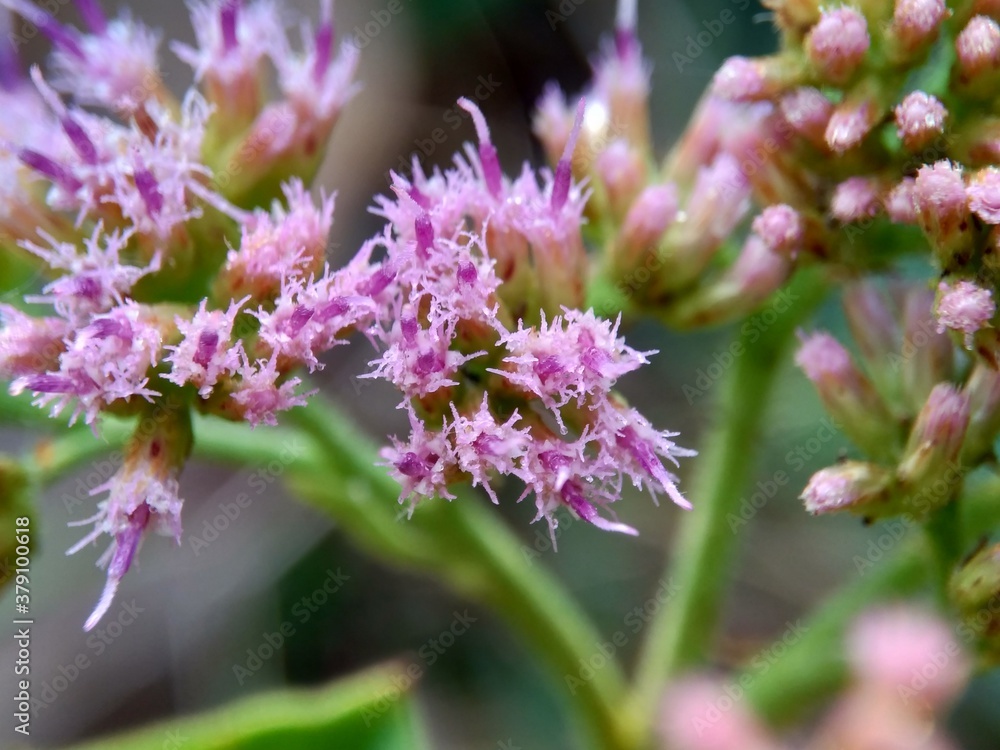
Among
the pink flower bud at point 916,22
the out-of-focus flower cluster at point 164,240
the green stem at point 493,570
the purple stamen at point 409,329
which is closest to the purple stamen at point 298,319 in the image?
the out-of-focus flower cluster at point 164,240

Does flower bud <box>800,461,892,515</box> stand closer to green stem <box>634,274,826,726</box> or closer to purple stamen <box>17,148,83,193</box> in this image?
green stem <box>634,274,826,726</box>

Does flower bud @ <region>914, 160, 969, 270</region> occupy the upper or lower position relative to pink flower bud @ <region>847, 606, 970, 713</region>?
upper

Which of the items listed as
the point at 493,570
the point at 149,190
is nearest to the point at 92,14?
the point at 149,190

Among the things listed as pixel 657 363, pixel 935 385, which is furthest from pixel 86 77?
pixel 657 363

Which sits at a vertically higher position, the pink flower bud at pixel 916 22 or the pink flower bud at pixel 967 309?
the pink flower bud at pixel 916 22

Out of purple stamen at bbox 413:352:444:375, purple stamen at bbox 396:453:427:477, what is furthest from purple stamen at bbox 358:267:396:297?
purple stamen at bbox 396:453:427:477

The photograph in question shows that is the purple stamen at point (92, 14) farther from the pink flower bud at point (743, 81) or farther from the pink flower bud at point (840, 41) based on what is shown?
the pink flower bud at point (840, 41)
